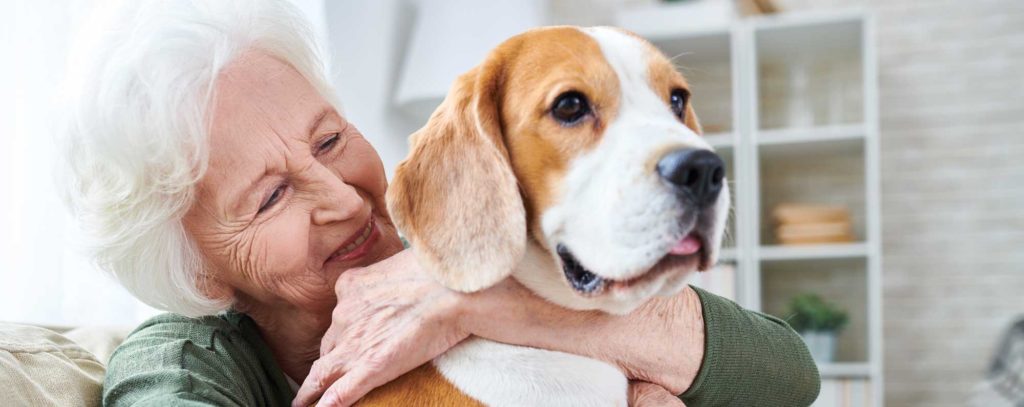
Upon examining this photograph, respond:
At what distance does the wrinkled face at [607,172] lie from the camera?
→ 88 cm

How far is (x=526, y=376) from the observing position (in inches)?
38.8

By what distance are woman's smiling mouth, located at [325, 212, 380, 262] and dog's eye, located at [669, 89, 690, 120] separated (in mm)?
438

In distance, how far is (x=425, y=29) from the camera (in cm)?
324

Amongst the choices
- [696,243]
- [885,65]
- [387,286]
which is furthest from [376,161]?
[885,65]

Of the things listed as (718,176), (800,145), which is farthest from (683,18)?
(718,176)

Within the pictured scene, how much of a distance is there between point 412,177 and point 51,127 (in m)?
0.56

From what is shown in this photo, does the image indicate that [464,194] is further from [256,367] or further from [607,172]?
[256,367]

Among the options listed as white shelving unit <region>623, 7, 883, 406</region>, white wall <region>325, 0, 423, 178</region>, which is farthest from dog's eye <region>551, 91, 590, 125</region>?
white shelving unit <region>623, 7, 883, 406</region>

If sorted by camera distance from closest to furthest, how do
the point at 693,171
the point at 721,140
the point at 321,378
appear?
the point at 693,171
the point at 321,378
the point at 721,140

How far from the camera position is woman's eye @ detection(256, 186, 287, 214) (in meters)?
1.24

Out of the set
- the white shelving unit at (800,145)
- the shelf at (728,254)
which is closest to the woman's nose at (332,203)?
the white shelving unit at (800,145)

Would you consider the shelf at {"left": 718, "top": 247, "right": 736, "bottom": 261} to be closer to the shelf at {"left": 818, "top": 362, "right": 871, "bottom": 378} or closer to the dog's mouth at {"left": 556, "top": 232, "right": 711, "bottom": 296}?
the shelf at {"left": 818, "top": 362, "right": 871, "bottom": 378}

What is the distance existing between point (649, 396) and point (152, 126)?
68 cm

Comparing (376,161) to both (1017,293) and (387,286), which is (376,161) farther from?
(1017,293)
